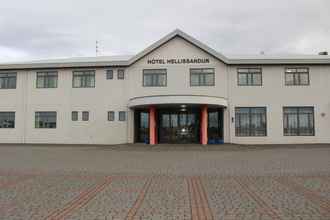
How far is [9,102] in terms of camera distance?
24.8 meters

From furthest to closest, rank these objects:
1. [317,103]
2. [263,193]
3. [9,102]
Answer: [9,102]
[317,103]
[263,193]

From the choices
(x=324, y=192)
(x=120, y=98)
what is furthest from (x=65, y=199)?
Result: (x=120, y=98)

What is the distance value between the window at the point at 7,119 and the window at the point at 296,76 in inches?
836

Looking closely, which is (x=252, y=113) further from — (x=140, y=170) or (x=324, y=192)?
(x=324, y=192)

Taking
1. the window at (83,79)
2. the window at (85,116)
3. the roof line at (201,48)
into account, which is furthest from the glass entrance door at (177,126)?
the window at (83,79)

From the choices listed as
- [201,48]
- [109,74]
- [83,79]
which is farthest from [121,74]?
[201,48]

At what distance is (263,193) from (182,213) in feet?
7.71

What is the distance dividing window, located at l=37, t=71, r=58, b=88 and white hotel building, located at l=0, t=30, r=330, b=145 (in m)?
0.08

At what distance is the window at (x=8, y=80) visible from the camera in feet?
82.2

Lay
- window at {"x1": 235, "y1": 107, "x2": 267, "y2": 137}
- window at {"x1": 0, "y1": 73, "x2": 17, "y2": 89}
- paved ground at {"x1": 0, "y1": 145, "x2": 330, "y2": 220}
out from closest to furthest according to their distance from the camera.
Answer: paved ground at {"x1": 0, "y1": 145, "x2": 330, "y2": 220}, window at {"x1": 235, "y1": 107, "x2": 267, "y2": 137}, window at {"x1": 0, "y1": 73, "x2": 17, "y2": 89}

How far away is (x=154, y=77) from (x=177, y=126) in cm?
416

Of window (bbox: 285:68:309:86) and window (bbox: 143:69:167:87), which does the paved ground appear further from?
window (bbox: 285:68:309:86)

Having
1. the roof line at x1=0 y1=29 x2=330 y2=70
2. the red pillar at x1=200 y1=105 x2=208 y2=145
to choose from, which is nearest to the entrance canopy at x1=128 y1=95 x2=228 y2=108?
the red pillar at x1=200 y1=105 x2=208 y2=145

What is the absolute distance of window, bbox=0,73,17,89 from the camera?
25047 mm
